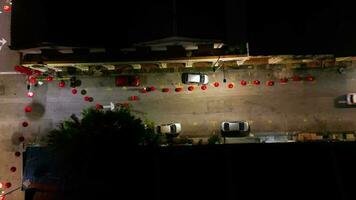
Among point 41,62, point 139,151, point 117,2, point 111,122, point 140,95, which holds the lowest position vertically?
point 139,151

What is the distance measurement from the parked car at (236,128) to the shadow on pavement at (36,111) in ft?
63.5

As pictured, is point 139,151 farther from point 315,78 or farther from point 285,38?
point 315,78

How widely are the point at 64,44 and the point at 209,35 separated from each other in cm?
1284

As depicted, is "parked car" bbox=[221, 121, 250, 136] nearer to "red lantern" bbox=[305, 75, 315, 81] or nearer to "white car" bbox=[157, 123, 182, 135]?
"white car" bbox=[157, 123, 182, 135]

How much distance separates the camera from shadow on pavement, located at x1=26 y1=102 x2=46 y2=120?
137 feet

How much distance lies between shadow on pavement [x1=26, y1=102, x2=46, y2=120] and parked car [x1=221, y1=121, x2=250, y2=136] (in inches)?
762

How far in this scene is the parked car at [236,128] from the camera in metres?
39.4

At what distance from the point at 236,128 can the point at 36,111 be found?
21.2 m

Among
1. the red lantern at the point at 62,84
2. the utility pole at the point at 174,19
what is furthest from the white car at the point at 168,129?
the red lantern at the point at 62,84

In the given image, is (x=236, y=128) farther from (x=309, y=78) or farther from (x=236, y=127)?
(x=309, y=78)

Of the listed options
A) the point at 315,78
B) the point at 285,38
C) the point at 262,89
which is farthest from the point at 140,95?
the point at 315,78

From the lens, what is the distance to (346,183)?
26.3 metres

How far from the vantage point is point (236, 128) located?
129 ft

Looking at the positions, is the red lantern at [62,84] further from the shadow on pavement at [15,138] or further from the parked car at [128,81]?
the shadow on pavement at [15,138]
